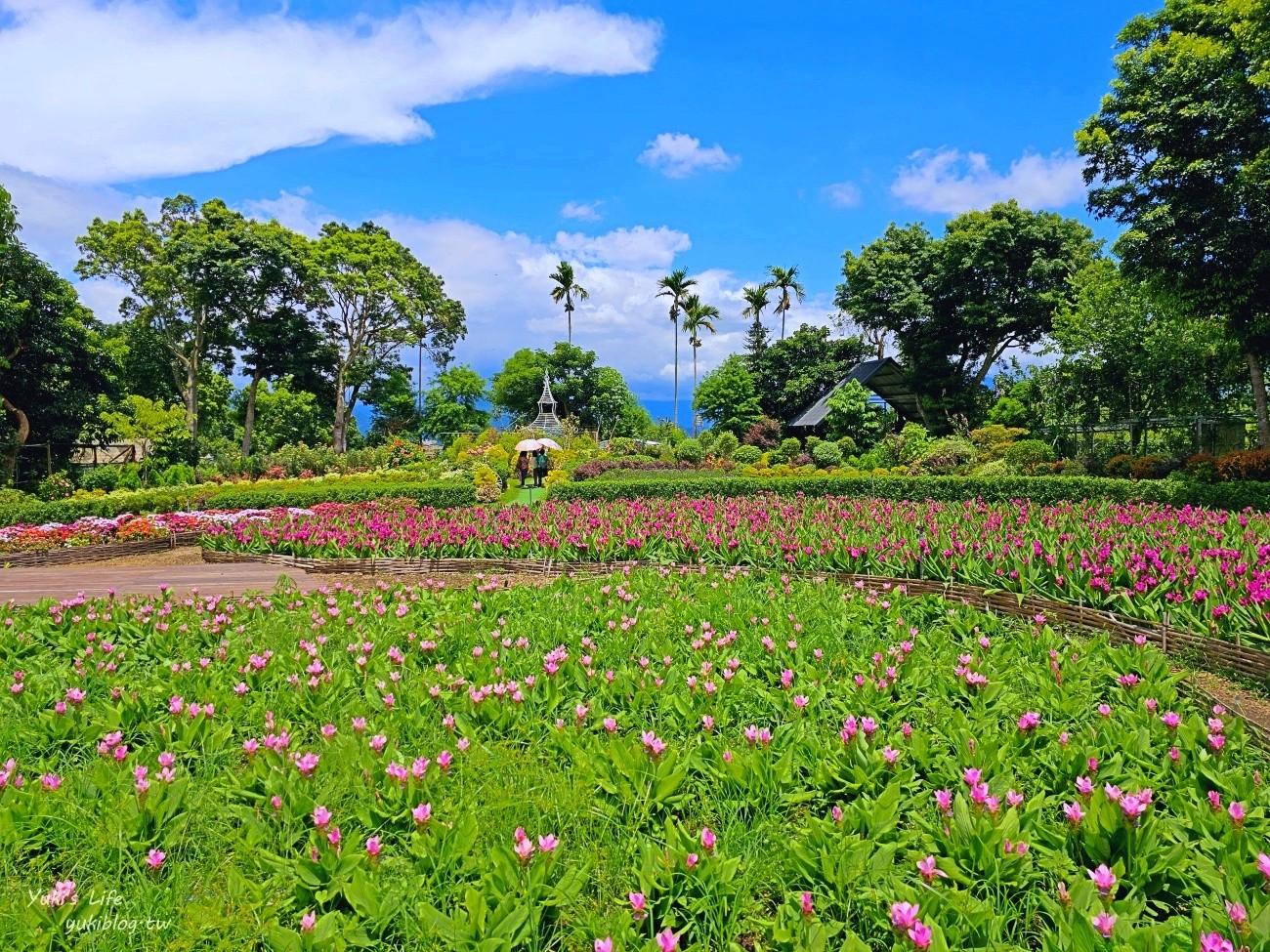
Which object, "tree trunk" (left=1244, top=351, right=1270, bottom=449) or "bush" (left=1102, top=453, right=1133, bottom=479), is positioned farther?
"bush" (left=1102, top=453, right=1133, bottom=479)

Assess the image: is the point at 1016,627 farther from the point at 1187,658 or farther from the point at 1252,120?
the point at 1252,120

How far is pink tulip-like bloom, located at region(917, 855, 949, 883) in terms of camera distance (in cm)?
201

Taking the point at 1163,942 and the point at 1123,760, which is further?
the point at 1123,760

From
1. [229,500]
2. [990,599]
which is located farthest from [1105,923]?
[229,500]

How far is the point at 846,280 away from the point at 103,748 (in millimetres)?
30774

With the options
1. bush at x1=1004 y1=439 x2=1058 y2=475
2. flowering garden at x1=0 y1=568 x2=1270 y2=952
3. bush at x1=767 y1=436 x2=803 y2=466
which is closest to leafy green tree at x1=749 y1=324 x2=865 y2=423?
bush at x1=767 y1=436 x2=803 y2=466

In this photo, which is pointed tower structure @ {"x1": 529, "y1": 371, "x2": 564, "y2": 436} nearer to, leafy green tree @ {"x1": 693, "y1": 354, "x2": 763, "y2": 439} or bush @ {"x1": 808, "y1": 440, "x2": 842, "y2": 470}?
leafy green tree @ {"x1": 693, "y1": 354, "x2": 763, "y2": 439}

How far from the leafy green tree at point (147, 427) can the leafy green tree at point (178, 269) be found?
1.78 meters

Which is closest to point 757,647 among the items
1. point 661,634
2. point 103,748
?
point 661,634

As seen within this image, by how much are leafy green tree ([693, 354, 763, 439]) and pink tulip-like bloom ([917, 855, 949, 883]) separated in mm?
30642

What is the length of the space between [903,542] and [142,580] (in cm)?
743

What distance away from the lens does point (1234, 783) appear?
2.45 meters

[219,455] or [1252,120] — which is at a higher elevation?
[1252,120]

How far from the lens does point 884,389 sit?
3014 cm
